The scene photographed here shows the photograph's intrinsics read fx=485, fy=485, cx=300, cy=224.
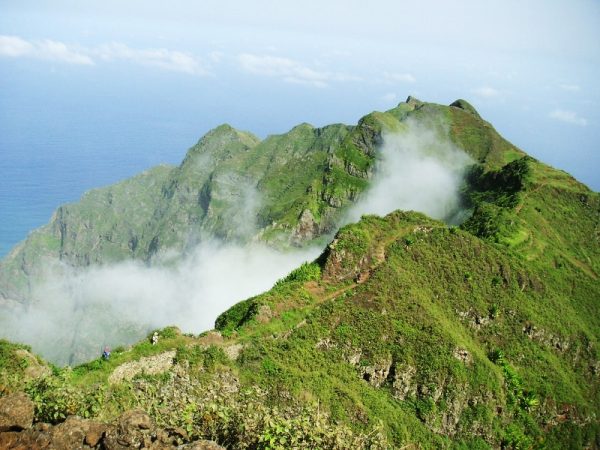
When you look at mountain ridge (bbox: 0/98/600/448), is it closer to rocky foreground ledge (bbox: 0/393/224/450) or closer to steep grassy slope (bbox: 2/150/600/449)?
steep grassy slope (bbox: 2/150/600/449)

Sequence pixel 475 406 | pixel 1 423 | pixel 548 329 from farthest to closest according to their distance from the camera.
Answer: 1. pixel 548 329
2. pixel 475 406
3. pixel 1 423

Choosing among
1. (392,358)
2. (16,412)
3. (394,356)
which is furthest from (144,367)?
(394,356)

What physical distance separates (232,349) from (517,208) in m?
65.1

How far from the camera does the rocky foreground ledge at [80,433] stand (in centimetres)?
2056

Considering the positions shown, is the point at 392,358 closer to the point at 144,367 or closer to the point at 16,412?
the point at 144,367

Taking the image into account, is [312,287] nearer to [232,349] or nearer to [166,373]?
[232,349]

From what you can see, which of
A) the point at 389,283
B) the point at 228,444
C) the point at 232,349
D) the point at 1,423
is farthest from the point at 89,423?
the point at 389,283

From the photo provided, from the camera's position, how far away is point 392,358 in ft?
160

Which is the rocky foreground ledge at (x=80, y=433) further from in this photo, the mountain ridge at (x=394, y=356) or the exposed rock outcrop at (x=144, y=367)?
the exposed rock outcrop at (x=144, y=367)

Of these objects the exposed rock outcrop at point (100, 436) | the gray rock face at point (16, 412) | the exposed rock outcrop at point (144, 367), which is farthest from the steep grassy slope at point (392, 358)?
the gray rock face at point (16, 412)

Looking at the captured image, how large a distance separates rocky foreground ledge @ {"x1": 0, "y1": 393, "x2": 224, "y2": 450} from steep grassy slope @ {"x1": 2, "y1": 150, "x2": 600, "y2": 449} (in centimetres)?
205

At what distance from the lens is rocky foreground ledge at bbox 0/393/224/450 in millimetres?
20562

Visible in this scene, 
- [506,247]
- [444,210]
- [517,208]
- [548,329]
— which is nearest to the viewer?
[548,329]

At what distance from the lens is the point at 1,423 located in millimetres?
20578
